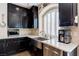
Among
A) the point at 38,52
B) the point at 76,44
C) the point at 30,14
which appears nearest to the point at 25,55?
the point at 38,52

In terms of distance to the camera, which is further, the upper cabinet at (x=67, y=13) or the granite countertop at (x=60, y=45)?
the upper cabinet at (x=67, y=13)

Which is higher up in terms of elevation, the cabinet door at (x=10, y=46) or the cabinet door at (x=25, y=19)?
the cabinet door at (x=25, y=19)

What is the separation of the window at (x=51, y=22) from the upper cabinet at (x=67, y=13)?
0.07 m

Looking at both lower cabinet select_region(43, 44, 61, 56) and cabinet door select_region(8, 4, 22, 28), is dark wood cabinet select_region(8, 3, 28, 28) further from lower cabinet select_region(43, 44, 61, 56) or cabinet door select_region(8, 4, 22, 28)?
lower cabinet select_region(43, 44, 61, 56)

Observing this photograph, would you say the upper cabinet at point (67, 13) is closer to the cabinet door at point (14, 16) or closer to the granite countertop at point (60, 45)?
the granite countertop at point (60, 45)

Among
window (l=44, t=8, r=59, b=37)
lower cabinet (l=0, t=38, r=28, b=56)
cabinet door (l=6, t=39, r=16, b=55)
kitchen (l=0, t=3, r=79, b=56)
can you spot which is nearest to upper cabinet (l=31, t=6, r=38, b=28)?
kitchen (l=0, t=3, r=79, b=56)

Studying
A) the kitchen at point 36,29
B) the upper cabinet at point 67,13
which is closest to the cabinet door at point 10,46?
the kitchen at point 36,29

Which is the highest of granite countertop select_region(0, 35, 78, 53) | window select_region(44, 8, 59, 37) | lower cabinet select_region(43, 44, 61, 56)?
window select_region(44, 8, 59, 37)

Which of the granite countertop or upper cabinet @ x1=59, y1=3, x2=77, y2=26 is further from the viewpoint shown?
upper cabinet @ x1=59, y1=3, x2=77, y2=26

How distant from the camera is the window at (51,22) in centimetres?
127

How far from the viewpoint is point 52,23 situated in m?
1.28

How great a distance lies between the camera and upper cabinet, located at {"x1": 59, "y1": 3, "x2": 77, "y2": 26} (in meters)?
1.30

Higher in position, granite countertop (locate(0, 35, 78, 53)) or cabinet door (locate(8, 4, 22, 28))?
cabinet door (locate(8, 4, 22, 28))

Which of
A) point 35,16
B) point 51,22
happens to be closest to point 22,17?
point 35,16
